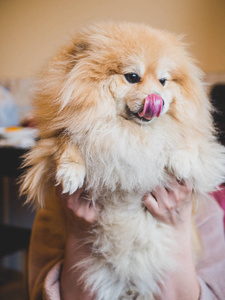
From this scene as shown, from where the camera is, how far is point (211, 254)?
106cm

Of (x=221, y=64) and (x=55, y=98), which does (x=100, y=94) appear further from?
(x=221, y=64)

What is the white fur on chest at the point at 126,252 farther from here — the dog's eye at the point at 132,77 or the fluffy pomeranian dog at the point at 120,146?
the dog's eye at the point at 132,77

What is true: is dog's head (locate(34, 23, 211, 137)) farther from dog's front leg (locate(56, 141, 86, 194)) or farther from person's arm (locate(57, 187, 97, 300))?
person's arm (locate(57, 187, 97, 300))

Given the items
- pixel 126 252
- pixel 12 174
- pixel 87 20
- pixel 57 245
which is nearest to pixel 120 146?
pixel 126 252

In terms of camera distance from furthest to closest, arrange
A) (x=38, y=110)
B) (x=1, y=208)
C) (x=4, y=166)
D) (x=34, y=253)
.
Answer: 1. (x=1, y=208)
2. (x=4, y=166)
3. (x=34, y=253)
4. (x=38, y=110)

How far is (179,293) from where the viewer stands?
0.88m

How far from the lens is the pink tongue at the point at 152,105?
804 millimetres

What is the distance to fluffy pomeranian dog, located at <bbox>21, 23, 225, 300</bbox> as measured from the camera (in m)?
0.85

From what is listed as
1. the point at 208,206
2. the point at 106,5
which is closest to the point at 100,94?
the point at 208,206

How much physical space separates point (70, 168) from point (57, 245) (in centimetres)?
44

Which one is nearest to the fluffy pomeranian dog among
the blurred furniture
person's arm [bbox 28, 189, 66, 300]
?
person's arm [bbox 28, 189, 66, 300]

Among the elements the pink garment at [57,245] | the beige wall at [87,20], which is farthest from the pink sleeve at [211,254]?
the beige wall at [87,20]

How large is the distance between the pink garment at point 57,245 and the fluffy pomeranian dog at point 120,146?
0.62 ft

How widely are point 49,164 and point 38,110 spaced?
0.59 ft
